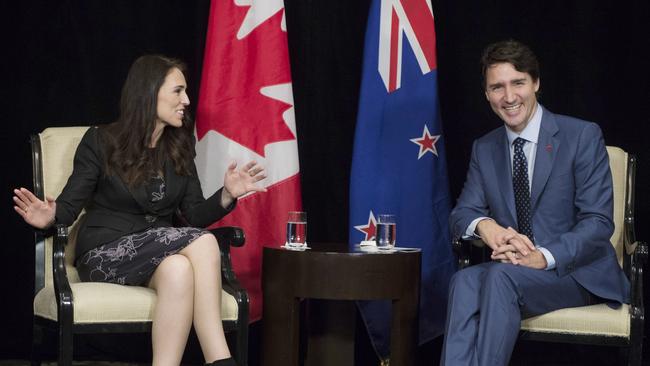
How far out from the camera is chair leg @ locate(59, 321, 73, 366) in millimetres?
3430

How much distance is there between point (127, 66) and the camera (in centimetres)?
481

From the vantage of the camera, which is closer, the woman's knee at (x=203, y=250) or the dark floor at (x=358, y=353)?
the woman's knee at (x=203, y=250)

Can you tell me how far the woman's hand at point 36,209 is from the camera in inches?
143

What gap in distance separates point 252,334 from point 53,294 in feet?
4.81

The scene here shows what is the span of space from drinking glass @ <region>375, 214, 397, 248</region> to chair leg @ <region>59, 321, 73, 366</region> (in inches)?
47.0

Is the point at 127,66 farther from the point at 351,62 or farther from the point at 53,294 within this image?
the point at 53,294

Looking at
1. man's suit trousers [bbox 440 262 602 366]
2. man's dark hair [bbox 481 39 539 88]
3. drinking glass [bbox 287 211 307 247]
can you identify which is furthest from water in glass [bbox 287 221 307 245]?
man's dark hair [bbox 481 39 539 88]

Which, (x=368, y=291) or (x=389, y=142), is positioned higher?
(x=389, y=142)

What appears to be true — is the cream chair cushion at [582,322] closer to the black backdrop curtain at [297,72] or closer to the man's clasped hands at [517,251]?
the man's clasped hands at [517,251]

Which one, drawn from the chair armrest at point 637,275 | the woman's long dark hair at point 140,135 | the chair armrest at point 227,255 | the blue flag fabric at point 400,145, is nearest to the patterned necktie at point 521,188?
the chair armrest at point 637,275

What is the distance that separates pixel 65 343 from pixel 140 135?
88 cm

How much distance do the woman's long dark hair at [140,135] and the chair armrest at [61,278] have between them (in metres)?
0.35

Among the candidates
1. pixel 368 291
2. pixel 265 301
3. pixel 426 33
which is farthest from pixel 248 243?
pixel 426 33

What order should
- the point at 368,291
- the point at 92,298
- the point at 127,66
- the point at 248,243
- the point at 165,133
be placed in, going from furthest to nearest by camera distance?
1. the point at 127,66
2. the point at 248,243
3. the point at 165,133
4. the point at 368,291
5. the point at 92,298
